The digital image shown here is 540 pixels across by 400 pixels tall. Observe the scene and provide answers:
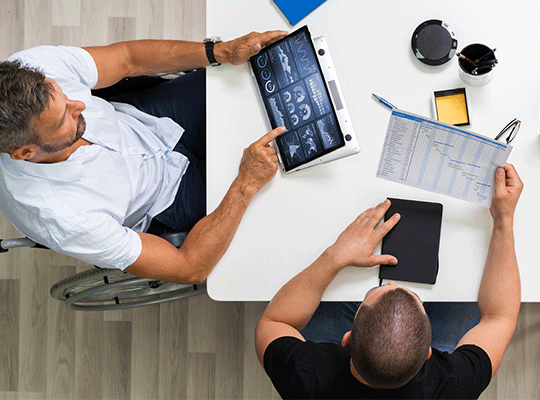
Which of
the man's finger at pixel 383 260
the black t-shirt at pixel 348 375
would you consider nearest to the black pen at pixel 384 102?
the man's finger at pixel 383 260

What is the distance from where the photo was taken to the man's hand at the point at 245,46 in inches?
44.4

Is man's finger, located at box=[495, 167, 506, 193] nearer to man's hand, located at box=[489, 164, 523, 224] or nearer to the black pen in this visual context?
man's hand, located at box=[489, 164, 523, 224]

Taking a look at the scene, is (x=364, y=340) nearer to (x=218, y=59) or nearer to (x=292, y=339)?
(x=292, y=339)

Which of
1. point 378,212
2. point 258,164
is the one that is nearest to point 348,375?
point 378,212

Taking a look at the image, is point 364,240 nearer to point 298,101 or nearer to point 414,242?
point 414,242

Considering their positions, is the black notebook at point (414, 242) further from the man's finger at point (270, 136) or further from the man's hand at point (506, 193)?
the man's finger at point (270, 136)

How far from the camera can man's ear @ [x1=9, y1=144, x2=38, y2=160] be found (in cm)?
97

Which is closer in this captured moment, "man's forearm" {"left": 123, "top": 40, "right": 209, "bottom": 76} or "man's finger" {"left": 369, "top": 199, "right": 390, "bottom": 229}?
"man's finger" {"left": 369, "top": 199, "right": 390, "bottom": 229}

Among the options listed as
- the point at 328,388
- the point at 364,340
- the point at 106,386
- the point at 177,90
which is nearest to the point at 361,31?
the point at 177,90

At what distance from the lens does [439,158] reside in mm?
1097

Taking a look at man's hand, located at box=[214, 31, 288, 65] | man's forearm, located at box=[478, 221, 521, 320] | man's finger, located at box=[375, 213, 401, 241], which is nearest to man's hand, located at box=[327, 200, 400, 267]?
man's finger, located at box=[375, 213, 401, 241]

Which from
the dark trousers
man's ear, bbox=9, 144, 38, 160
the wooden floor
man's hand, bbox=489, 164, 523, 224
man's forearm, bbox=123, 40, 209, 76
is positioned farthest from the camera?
the wooden floor

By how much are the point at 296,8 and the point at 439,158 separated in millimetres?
527

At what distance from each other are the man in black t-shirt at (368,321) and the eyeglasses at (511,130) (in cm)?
8
